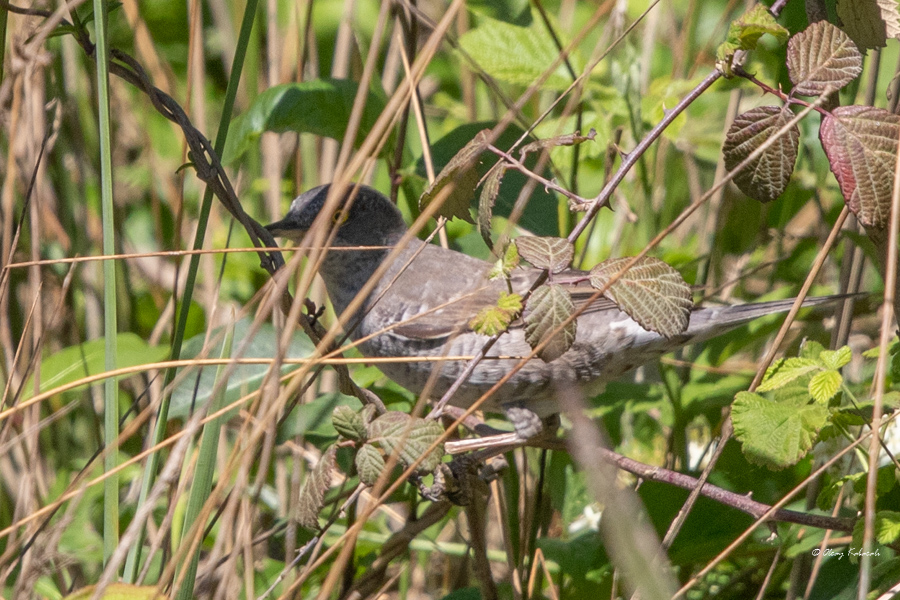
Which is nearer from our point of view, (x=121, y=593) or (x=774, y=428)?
(x=121, y=593)

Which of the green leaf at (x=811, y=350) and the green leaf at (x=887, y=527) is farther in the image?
the green leaf at (x=811, y=350)

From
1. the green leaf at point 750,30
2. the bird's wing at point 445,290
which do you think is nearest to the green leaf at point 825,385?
the green leaf at point 750,30

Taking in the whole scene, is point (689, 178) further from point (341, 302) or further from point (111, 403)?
point (111, 403)

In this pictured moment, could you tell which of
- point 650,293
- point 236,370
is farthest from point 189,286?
point 650,293

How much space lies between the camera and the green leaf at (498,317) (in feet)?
4.65

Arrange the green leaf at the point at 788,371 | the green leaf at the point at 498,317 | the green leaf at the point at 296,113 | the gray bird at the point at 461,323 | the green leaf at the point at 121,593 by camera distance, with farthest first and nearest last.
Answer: the gray bird at the point at 461,323 → the green leaf at the point at 296,113 → the green leaf at the point at 788,371 → the green leaf at the point at 498,317 → the green leaf at the point at 121,593

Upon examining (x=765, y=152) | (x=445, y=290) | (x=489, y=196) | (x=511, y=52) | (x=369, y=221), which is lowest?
(x=445, y=290)

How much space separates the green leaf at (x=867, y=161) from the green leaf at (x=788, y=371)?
0.33 metres

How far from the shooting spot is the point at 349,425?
154cm

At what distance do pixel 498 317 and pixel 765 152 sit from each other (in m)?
0.53

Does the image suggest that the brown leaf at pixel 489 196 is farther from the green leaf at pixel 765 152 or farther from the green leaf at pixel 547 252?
the green leaf at pixel 765 152

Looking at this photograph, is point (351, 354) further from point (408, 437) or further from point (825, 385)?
point (825, 385)

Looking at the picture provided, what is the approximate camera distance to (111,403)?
1586 mm

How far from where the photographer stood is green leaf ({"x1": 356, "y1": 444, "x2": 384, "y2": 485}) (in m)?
1.49
